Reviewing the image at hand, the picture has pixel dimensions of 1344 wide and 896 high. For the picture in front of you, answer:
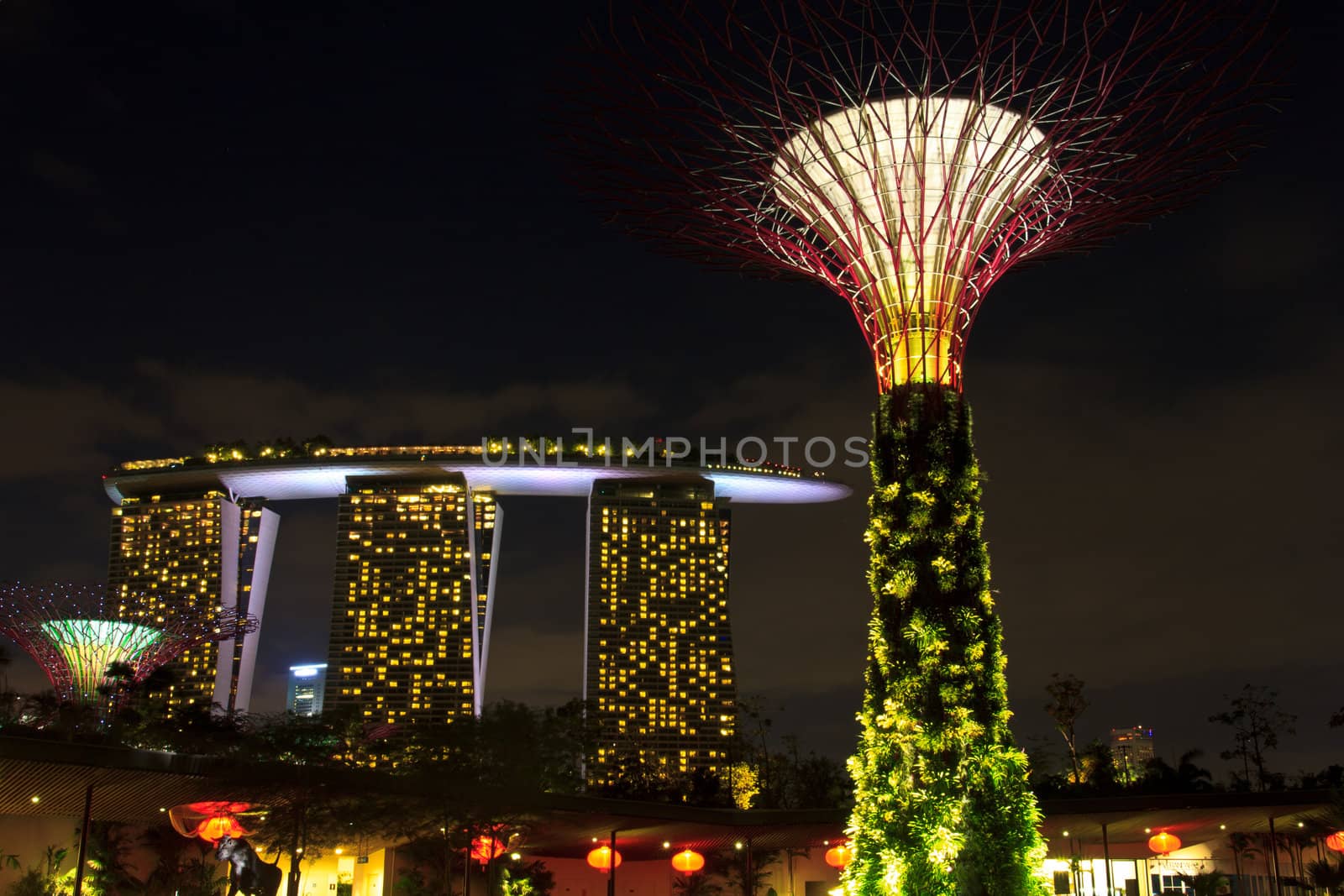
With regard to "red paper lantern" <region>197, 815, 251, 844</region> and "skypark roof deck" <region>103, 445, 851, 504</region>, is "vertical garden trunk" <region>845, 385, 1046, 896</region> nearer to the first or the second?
"red paper lantern" <region>197, 815, 251, 844</region>

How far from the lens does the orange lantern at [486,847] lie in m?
31.6

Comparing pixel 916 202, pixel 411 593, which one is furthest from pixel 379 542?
pixel 916 202

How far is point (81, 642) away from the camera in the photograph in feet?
168

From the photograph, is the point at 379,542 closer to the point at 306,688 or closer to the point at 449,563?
the point at 449,563

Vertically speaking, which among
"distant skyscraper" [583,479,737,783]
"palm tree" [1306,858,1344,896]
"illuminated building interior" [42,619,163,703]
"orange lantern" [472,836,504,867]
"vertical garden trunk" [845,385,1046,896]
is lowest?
"palm tree" [1306,858,1344,896]

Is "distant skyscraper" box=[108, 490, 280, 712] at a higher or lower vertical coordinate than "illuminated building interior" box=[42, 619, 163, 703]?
higher

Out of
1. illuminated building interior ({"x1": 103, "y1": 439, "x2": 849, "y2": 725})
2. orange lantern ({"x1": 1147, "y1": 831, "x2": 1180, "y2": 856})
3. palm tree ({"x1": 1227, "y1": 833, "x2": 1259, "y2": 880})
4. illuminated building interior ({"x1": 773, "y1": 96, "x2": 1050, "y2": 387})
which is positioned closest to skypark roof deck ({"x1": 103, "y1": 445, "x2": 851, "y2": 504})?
illuminated building interior ({"x1": 103, "y1": 439, "x2": 849, "y2": 725})

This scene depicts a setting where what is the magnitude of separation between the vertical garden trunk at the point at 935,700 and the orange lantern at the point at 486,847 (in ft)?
48.8

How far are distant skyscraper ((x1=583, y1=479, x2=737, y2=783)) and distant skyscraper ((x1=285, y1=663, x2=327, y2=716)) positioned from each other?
112 ft

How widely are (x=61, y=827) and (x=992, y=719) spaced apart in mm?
25430

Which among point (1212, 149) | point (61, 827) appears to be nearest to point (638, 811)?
point (61, 827)

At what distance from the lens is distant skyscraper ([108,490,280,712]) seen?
11612 cm

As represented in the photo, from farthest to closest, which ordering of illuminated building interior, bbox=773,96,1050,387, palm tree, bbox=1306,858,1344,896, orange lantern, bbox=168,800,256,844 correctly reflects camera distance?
orange lantern, bbox=168,800,256,844, palm tree, bbox=1306,858,1344,896, illuminated building interior, bbox=773,96,1050,387

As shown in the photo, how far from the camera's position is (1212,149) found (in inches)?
842
